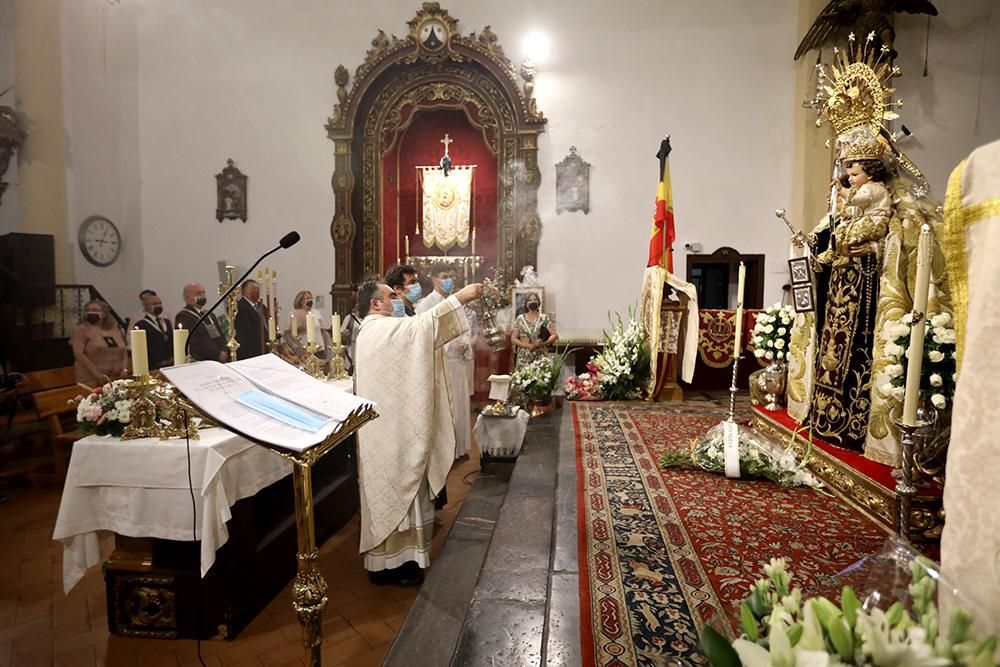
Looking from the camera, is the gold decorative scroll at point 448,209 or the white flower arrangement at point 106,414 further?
the gold decorative scroll at point 448,209

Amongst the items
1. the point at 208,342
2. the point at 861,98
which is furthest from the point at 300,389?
the point at 208,342

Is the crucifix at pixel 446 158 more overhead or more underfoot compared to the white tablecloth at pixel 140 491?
more overhead

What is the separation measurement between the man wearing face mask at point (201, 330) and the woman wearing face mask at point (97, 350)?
84cm

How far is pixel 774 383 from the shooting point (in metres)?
4.55

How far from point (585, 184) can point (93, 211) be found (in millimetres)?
8376

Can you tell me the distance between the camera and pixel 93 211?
29.6 ft

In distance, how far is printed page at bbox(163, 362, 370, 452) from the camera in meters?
1.49

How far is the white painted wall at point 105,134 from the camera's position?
8570 mm

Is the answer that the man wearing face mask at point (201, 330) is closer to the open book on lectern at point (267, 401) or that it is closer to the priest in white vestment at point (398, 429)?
the priest in white vestment at point (398, 429)

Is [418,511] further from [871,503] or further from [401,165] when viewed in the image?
[401,165]

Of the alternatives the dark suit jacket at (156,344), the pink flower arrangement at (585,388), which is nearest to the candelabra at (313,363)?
the pink flower arrangement at (585,388)

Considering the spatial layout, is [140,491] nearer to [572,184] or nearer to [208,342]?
[208,342]

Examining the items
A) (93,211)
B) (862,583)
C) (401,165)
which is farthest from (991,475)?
(93,211)

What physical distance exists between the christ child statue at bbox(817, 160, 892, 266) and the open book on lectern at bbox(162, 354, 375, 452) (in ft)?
10.5
